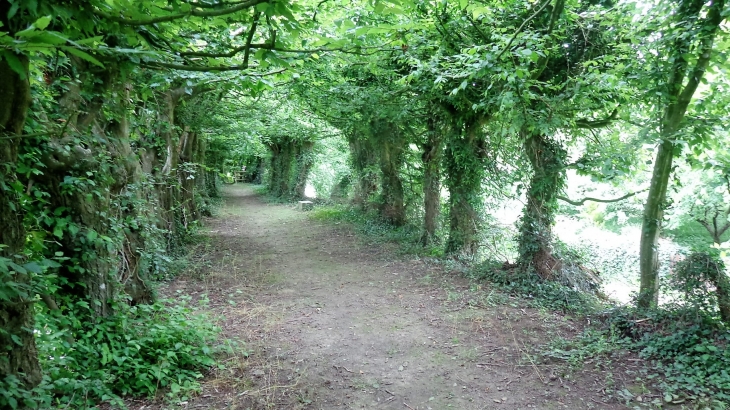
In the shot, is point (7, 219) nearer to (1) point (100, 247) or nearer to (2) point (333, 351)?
(1) point (100, 247)

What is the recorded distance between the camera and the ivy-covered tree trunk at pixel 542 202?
7777 mm

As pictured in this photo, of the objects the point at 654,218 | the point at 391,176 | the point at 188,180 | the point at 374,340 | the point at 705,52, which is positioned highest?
the point at 705,52

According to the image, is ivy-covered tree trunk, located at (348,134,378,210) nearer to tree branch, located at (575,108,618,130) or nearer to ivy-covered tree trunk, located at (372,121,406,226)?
ivy-covered tree trunk, located at (372,121,406,226)

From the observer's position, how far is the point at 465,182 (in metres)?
9.63

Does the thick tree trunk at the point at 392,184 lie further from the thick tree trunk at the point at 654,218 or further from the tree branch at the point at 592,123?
the thick tree trunk at the point at 654,218

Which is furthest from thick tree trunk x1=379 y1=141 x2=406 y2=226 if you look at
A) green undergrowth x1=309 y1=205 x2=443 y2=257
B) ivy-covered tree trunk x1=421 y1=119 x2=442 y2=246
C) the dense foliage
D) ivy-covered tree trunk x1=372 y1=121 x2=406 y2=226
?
ivy-covered tree trunk x1=421 y1=119 x2=442 y2=246

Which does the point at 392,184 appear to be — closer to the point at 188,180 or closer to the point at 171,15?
the point at 188,180

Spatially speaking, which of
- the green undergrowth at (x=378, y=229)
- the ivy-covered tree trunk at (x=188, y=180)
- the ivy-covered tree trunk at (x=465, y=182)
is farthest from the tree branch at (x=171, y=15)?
the ivy-covered tree trunk at (x=188, y=180)

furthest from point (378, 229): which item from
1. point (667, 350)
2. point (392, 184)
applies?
point (667, 350)

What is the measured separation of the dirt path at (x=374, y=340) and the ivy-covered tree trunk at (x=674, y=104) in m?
1.62

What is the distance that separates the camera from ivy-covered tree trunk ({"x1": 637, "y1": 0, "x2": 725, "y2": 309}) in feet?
16.4

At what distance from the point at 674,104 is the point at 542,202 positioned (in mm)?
2606

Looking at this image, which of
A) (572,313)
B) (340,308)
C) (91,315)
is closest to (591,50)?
(572,313)

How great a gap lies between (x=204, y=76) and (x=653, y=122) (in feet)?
19.3
